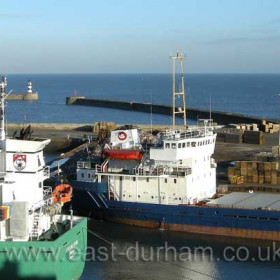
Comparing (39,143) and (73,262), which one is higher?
(39,143)

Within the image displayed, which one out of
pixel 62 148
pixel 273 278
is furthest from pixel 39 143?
pixel 62 148

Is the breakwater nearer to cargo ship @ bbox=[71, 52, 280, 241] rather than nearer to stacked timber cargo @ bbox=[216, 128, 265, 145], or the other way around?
stacked timber cargo @ bbox=[216, 128, 265, 145]

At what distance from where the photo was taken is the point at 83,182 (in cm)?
2997

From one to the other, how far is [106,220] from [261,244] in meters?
7.35

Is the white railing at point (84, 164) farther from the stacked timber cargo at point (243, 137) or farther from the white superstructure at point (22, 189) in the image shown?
the stacked timber cargo at point (243, 137)

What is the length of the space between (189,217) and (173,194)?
131 centimetres

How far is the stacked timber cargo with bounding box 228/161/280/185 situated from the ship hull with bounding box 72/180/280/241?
287 inches

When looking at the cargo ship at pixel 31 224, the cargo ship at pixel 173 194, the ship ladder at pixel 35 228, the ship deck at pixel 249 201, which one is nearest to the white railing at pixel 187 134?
the cargo ship at pixel 173 194

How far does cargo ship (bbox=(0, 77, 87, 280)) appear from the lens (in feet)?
57.7

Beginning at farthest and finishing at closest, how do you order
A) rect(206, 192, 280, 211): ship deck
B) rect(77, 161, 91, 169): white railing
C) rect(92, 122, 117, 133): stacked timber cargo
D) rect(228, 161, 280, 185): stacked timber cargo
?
rect(92, 122, 117, 133): stacked timber cargo, rect(228, 161, 280, 185): stacked timber cargo, rect(77, 161, 91, 169): white railing, rect(206, 192, 280, 211): ship deck

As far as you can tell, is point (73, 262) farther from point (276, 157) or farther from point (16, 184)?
point (276, 157)

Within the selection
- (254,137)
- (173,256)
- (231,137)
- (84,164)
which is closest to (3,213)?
(173,256)

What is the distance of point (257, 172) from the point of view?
3444cm

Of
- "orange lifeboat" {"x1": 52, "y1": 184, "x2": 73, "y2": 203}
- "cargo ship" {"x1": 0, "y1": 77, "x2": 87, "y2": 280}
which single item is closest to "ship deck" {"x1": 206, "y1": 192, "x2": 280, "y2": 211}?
"orange lifeboat" {"x1": 52, "y1": 184, "x2": 73, "y2": 203}
